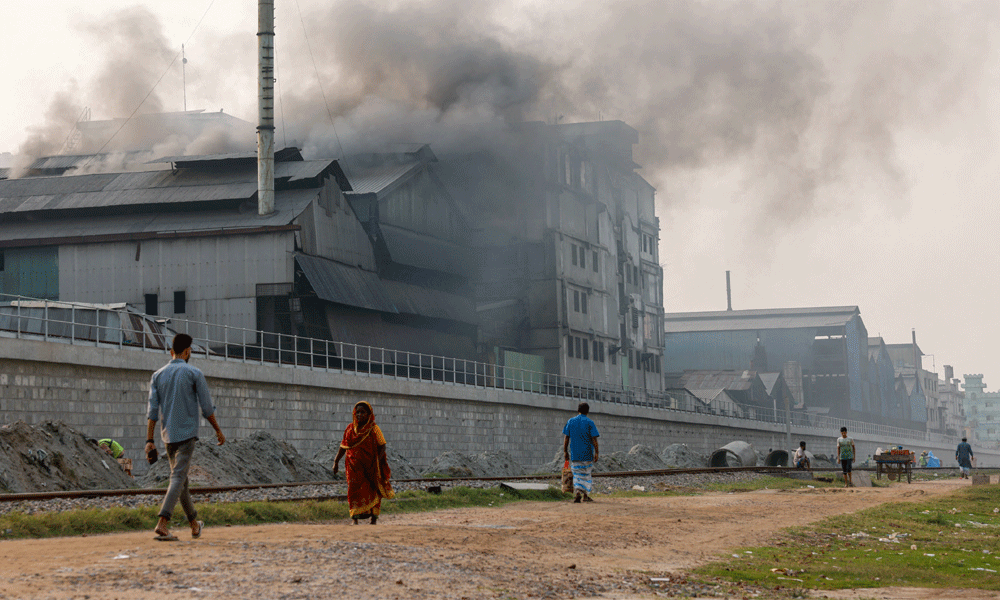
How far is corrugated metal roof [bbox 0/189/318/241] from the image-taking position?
3800cm

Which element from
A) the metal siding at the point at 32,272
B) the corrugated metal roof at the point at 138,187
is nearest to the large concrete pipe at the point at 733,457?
the corrugated metal roof at the point at 138,187

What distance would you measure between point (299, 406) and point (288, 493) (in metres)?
11.7

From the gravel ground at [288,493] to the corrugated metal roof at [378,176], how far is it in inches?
805

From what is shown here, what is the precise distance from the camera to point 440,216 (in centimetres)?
5019

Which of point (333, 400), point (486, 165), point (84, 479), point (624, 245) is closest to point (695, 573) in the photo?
point (84, 479)

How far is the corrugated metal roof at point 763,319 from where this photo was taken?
9025cm

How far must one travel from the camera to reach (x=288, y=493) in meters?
17.0

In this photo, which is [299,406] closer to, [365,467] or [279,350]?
[279,350]

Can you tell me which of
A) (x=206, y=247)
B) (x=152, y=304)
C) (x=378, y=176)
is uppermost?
(x=378, y=176)

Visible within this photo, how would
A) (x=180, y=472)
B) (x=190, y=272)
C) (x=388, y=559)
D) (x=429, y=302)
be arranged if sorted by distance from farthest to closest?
(x=429, y=302) → (x=190, y=272) → (x=180, y=472) → (x=388, y=559)

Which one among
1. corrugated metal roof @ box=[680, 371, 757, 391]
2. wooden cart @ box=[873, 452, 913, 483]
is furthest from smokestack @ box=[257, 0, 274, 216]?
corrugated metal roof @ box=[680, 371, 757, 391]

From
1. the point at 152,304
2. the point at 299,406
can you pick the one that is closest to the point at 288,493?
the point at 299,406

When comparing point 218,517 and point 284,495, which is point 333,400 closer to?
point 284,495

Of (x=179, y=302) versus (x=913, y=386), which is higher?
(x=179, y=302)
